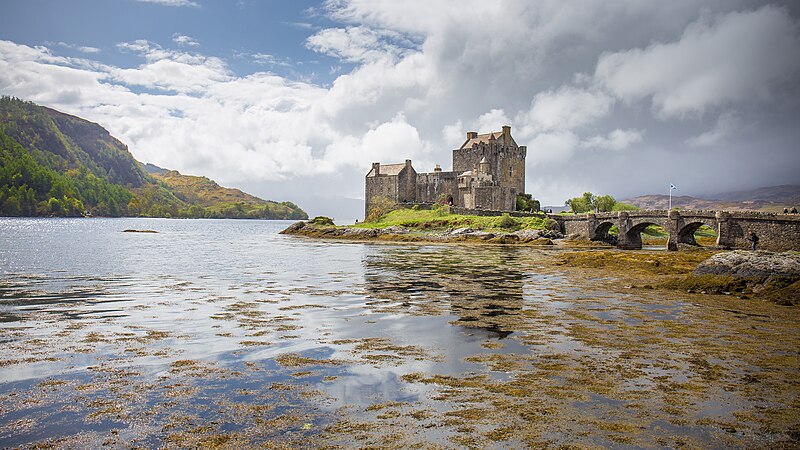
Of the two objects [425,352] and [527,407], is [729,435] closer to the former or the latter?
[527,407]

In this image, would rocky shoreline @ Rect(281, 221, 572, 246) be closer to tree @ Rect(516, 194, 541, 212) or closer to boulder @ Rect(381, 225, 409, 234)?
boulder @ Rect(381, 225, 409, 234)

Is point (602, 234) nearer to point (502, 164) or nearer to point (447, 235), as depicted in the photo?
point (447, 235)

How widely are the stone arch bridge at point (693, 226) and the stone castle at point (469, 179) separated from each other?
42.3ft

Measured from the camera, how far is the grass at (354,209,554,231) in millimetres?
76625

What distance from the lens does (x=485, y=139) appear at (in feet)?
332

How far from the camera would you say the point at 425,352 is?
11.9 meters

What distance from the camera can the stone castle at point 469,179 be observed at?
92062 millimetres

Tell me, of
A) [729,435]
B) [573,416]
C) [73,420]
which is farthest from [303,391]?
[729,435]

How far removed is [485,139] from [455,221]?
26.3 meters

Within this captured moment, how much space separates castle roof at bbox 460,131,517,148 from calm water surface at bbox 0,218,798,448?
8125 centimetres

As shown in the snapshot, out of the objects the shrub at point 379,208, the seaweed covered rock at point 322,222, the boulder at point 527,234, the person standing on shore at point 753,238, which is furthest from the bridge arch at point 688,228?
the seaweed covered rock at point 322,222

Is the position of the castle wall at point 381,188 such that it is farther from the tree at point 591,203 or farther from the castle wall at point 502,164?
the tree at point 591,203

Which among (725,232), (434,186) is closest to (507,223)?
(725,232)

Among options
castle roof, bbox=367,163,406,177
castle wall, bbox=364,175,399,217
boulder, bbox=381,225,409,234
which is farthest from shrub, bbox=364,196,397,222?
boulder, bbox=381,225,409,234
